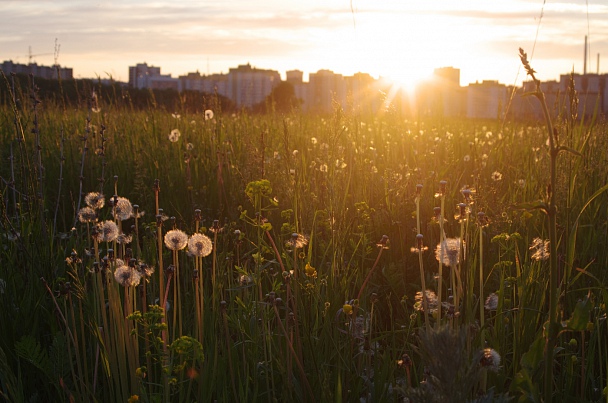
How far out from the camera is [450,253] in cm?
173

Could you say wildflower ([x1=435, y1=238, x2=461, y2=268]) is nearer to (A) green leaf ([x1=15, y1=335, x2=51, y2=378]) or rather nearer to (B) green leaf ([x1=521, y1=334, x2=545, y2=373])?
(B) green leaf ([x1=521, y1=334, x2=545, y2=373])

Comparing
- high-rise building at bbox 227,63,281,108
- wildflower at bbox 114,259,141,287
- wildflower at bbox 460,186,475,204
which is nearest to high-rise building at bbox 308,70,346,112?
wildflower at bbox 460,186,475,204

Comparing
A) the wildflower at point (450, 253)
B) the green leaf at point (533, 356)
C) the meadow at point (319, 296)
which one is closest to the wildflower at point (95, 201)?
the meadow at point (319, 296)

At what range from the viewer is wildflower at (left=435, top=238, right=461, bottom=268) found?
5.58 ft

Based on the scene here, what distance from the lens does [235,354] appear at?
1.99 meters

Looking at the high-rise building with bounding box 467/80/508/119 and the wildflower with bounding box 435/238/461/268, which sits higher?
the high-rise building with bounding box 467/80/508/119

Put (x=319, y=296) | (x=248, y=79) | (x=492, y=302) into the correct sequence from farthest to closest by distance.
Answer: (x=248, y=79), (x=319, y=296), (x=492, y=302)

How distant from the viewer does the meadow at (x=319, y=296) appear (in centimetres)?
163

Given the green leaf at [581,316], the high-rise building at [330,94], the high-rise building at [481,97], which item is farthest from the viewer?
the high-rise building at [481,97]

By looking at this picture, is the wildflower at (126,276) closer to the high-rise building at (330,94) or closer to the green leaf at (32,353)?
the green leaf at (32,353)

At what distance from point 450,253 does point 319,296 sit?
62 cm

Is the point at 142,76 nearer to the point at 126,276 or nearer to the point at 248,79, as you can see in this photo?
the point at 126,276

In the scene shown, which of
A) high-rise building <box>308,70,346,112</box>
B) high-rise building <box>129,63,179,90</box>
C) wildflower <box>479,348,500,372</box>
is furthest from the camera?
high-rise building <box>129,63,179,90</box>

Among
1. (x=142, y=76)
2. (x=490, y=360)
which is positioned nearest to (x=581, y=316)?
(x=490, y=360)
